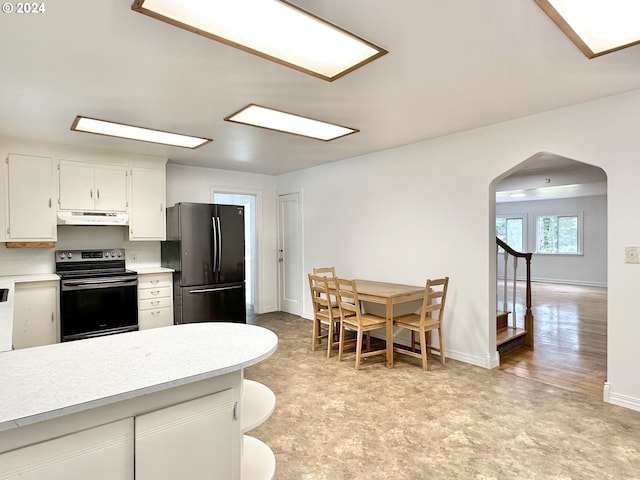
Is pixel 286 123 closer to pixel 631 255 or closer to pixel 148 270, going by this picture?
pixel 148 270

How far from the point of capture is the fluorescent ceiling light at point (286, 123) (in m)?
3.06

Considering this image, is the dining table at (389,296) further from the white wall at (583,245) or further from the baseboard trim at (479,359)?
the white wall at (583,245)

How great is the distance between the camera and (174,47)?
1.98m

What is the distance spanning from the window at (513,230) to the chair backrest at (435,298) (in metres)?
7.99

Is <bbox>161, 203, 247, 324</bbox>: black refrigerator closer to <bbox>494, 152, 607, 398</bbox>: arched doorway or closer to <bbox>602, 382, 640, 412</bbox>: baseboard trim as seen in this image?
<bbox>494, 152, 607, 398</bbox>: arched doorway

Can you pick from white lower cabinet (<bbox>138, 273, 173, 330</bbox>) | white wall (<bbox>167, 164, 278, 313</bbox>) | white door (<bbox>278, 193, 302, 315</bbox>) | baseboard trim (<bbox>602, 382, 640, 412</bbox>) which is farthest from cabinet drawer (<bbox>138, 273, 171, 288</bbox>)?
baseboard trim (<bbox>602, 382, 640, 412</bbox>)

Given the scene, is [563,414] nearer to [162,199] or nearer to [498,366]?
[498,366]

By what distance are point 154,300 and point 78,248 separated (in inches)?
42.6

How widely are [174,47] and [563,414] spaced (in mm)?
3524

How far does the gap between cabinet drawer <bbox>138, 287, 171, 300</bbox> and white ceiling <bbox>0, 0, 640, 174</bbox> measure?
5.86 ft

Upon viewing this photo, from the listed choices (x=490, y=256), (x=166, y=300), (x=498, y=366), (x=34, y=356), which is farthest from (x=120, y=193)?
(x=498, y=366)

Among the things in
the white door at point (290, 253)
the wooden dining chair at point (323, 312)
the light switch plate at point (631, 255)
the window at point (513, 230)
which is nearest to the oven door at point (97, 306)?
the wooden dining chair at point (323, 312)

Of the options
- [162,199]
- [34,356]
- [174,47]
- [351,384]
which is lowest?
[351,384]

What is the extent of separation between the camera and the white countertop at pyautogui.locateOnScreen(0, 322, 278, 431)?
39.1 inches
